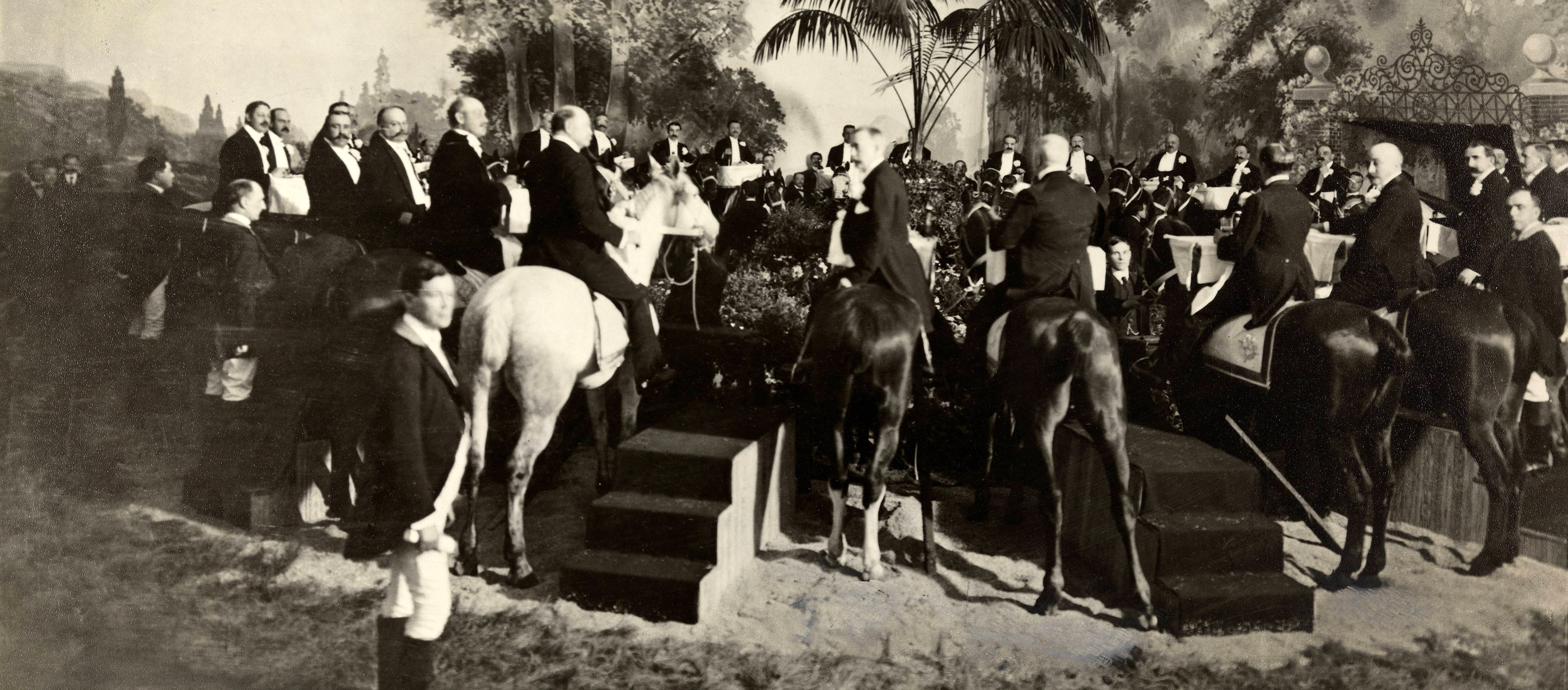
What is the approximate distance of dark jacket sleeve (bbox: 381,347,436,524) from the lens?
5.02 meters

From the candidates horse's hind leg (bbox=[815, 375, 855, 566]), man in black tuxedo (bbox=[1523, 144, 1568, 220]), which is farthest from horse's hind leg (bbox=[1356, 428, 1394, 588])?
horse's hind leg (bbox=[815, 375, 855, 566])

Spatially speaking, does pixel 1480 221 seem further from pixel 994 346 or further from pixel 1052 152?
pixel 994 346

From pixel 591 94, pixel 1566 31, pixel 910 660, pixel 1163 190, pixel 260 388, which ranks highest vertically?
pixel 1566 31

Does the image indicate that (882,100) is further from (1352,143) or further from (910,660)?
(910,660)

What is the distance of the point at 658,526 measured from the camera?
5.18 meters

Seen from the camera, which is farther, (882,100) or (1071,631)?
(882,100)

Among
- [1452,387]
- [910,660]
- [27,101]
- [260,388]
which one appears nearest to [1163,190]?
[1452,387]

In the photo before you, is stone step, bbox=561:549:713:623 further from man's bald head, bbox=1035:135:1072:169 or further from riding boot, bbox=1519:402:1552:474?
riding boot, bbox=1519:402:1552:474

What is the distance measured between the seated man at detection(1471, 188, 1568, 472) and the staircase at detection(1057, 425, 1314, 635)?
1585 millimetres

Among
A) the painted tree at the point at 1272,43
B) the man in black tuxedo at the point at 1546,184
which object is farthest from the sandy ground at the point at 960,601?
the painted tree at the point at 1272,43

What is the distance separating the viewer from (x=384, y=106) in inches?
215

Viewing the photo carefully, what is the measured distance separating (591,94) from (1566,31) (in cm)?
521

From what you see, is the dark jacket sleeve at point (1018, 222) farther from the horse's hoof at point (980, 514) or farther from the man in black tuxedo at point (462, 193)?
the man in black tuxedo at point (462, 193)

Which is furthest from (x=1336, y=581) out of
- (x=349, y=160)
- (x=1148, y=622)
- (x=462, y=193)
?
(x=349, y=160)
